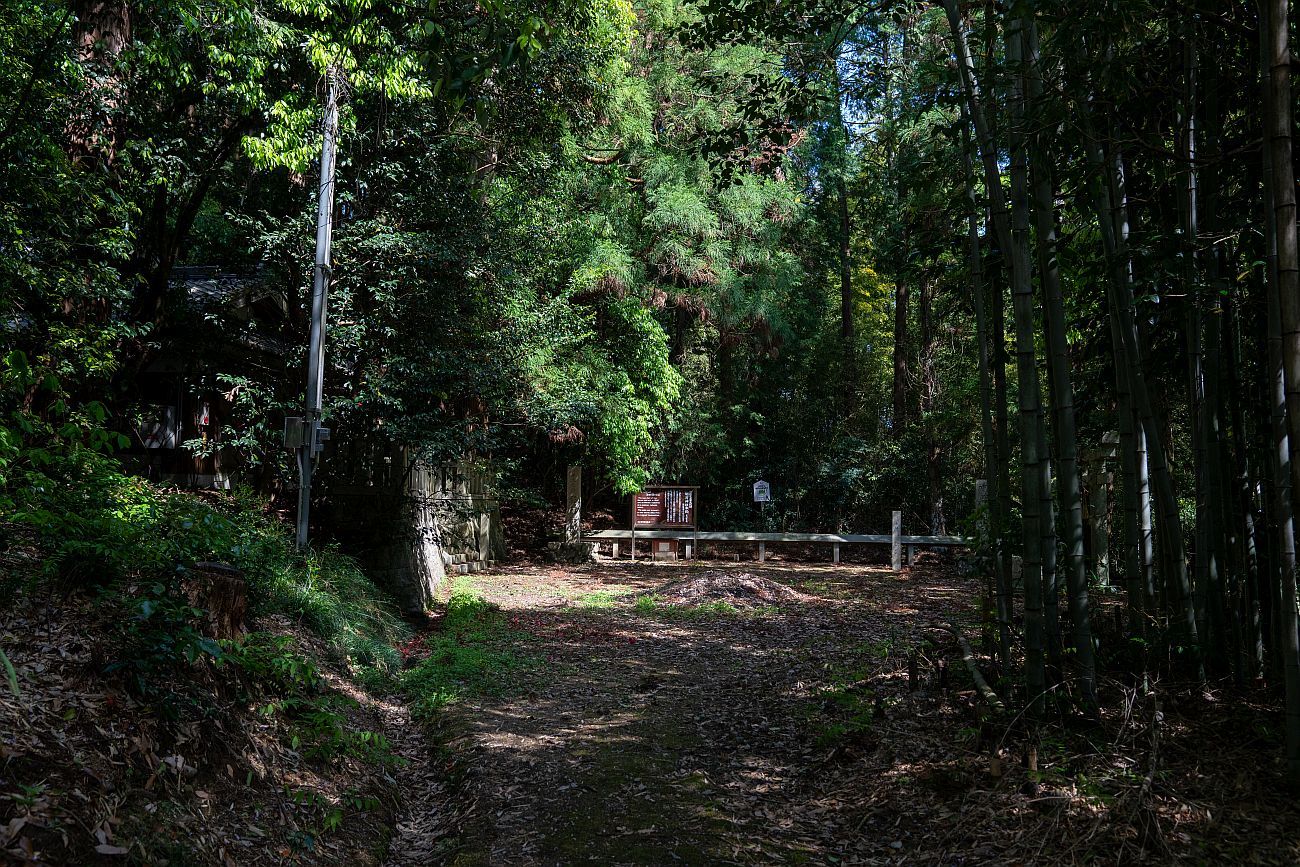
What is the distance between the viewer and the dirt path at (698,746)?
3.95 metres

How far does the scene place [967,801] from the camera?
13.0 ft

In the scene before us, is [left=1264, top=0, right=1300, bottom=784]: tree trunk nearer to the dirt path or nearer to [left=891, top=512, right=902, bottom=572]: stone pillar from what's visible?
the dirt path

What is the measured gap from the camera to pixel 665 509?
17.0 metres

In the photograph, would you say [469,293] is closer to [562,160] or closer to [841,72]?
[562,160]

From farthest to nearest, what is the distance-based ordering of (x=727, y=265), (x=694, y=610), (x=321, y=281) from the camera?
(x=727, y=265), (x=694, y=610), (x=321, y=281)

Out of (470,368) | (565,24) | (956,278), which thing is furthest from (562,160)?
(956,278)

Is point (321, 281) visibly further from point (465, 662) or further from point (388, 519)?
point (465, 662)

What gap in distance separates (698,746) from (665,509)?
1150 centimetres

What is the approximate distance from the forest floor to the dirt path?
17 millimetres

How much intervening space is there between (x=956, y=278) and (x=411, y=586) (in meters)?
6.83

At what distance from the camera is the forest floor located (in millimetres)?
3461

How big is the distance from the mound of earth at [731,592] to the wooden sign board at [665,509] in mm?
3941

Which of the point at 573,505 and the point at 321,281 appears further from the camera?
the point at 573,505

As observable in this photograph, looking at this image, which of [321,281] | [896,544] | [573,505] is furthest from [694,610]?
[573,505]
